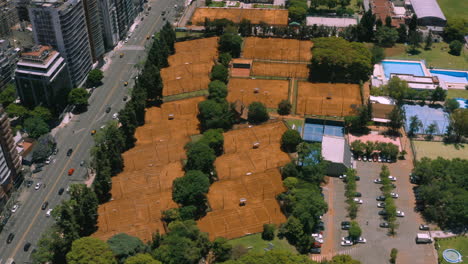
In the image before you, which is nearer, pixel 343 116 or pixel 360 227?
pixel 360 227

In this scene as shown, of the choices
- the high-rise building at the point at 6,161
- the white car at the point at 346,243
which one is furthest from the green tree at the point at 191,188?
the high-rise building at the point at 6,161

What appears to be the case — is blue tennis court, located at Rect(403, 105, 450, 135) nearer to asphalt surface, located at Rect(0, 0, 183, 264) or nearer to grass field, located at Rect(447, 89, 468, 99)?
grass field, located at Rect(447, 89, 468, 99)

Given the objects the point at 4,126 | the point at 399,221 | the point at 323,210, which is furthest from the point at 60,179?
the point at 399,221

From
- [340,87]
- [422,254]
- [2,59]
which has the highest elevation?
[2,59]

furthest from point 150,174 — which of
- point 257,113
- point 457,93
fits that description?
point 457,93

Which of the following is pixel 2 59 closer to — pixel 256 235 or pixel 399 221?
pixel 256 235

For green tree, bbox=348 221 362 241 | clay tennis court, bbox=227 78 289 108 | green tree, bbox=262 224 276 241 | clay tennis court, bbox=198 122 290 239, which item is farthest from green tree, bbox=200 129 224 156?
green tree, bbox=348 221 362 241

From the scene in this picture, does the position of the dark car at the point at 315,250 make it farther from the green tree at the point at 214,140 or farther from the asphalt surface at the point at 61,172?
the asphalt surface at the point at 61,172
